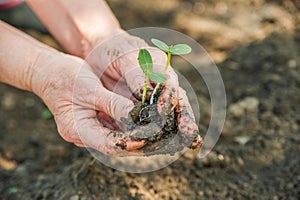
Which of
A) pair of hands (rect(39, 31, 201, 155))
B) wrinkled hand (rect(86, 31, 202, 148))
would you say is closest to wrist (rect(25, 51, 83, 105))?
Result: pair of hands (rect(39, 31, 201, 155))

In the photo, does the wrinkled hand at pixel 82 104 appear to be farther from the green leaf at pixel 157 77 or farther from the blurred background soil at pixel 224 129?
the blurred background soil at pixel 224 129

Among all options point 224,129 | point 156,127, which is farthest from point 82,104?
point 224,129

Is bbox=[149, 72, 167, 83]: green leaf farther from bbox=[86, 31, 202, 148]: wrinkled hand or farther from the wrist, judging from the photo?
the wrist

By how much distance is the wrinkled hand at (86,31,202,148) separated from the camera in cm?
119

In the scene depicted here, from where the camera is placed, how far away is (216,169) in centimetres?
159

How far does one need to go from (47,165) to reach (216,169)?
72 cm

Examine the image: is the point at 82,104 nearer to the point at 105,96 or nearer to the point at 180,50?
the point at 105,96

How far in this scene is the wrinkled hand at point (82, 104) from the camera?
47.4 inches

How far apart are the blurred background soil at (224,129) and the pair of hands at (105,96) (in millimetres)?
265

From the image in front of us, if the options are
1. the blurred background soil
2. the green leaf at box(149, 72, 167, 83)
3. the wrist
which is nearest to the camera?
the green leaf at box(149, 72, 167, 83)

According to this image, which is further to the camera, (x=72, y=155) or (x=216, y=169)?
(x=72, y=155)

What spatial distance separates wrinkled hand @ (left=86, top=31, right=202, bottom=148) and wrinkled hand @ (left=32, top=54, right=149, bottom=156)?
8 centimetres

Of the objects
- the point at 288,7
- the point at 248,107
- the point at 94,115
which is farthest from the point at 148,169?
the point at 288,7

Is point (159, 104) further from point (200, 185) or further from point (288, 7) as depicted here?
point (288, 7)
